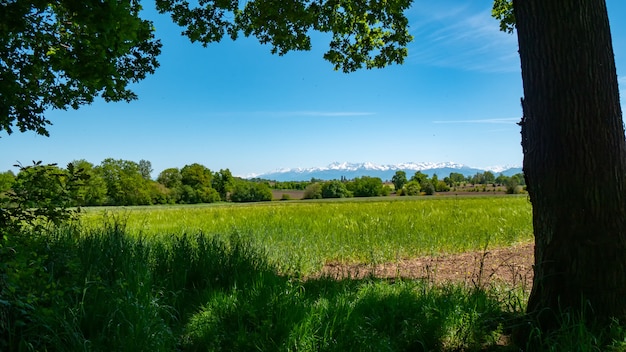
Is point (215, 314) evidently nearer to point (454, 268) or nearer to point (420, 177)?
point (454, 268)

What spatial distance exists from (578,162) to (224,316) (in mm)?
3538

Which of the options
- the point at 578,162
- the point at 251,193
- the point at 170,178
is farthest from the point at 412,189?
the point at 578,162

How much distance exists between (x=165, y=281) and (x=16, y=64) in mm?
2925

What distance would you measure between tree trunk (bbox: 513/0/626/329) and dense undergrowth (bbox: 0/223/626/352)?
1.03 feet

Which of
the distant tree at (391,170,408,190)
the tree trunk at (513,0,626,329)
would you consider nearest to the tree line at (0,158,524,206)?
the distant tree at (391,170,408,190)

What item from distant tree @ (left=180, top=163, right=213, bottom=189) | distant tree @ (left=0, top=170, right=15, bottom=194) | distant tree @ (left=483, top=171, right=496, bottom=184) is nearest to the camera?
distant tree @ (left=0, top=170, right=15, bottom=194)

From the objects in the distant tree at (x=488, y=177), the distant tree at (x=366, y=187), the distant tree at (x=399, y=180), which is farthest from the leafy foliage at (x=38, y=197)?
the distant tree at (x=488, y=177)

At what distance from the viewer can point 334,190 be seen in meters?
73.7

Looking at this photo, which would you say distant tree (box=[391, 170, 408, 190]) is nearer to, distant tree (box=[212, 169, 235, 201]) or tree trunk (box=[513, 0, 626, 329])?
distant tree (box=[212, 169, 235, 201])

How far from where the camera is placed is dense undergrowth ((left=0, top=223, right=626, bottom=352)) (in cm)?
276

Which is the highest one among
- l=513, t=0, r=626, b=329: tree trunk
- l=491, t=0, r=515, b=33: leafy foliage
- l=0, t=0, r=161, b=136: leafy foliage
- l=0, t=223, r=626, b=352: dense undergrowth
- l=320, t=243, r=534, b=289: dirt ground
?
l=491, t=0, r=515, b=33: leafy foliage

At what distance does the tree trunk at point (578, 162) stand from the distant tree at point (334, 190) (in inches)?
2705

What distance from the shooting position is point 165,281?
186 inches

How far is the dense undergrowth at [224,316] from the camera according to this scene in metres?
2.76
